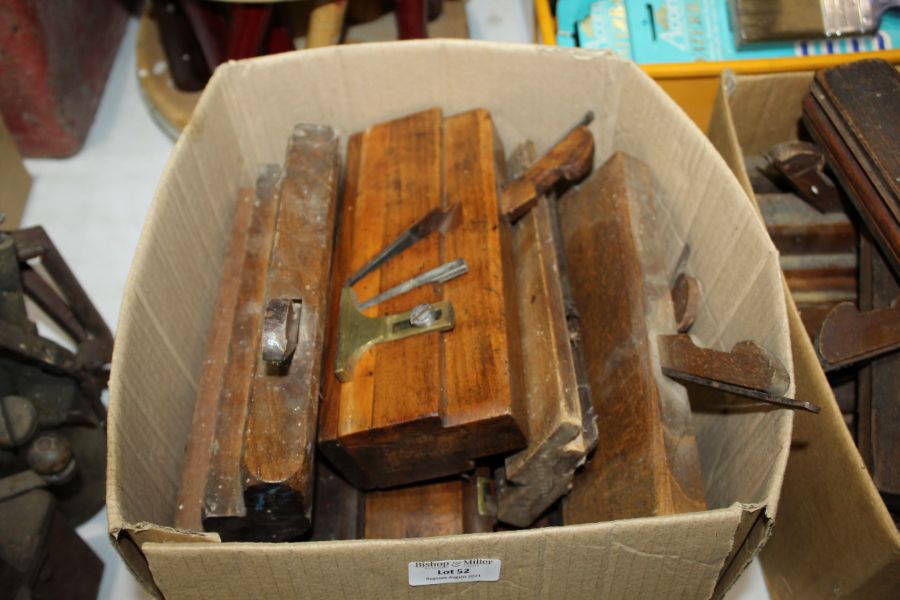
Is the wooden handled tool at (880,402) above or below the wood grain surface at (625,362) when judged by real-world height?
below

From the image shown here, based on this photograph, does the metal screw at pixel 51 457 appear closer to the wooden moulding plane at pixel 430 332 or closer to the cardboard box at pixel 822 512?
the wooden moulding plane at pixel 430 332

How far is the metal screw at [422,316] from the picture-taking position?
0.88 meters

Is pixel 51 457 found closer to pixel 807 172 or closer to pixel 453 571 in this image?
pixel 453 571

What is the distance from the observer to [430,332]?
0.89 meters

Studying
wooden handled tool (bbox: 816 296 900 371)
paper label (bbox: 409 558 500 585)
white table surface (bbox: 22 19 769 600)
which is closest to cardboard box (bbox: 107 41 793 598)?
paper label (bbox: 409 558 500 585)

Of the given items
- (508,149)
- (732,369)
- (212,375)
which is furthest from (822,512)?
(212,375)

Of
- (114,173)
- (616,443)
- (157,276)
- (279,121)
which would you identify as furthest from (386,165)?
(114,173)

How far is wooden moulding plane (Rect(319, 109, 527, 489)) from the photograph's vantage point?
32.9 inches

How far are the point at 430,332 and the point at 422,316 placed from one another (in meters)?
0.02

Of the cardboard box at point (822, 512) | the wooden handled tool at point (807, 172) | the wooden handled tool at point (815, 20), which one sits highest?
the wooden handled tool at point (815, 20)

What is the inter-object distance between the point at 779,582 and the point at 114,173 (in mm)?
1376

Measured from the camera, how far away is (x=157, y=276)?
94 cm

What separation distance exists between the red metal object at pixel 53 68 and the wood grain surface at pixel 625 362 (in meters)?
1.02

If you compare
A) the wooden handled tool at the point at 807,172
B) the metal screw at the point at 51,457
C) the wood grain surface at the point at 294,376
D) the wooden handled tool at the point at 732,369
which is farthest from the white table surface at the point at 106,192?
the wooden handled tool at the point at 807,172
